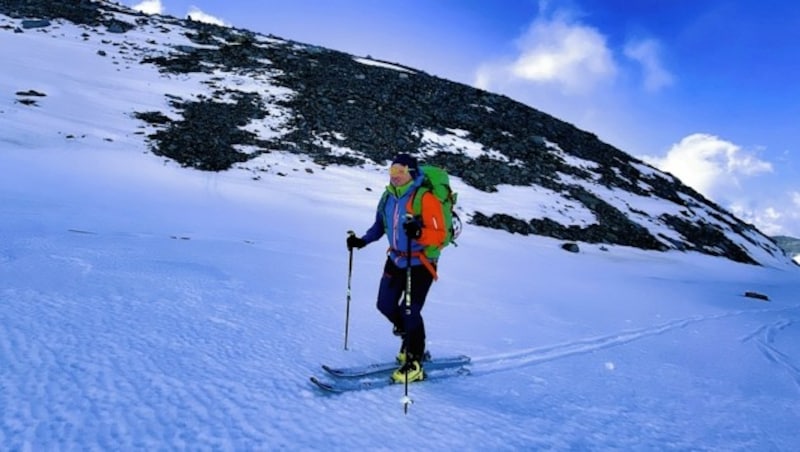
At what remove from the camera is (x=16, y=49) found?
105ft

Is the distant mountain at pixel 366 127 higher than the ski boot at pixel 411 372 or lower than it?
higher

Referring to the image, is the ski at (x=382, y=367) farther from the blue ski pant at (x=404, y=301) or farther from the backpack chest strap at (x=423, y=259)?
the backpack chest strap at (x=423, y=259)

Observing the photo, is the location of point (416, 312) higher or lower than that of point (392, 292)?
lower

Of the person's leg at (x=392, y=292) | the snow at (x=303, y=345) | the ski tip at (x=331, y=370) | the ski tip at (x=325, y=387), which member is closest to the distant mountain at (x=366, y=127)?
the snow at (x=303, y=345)

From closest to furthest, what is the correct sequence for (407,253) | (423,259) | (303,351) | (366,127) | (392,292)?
(407,253), (423,259), (392,292), (303,351), (366,127)

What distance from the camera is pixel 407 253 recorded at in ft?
14.7

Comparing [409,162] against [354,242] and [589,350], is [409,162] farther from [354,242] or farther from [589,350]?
[589,350]

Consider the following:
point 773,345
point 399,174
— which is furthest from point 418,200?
point 773,345

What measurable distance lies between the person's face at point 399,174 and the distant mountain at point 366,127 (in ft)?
61.4

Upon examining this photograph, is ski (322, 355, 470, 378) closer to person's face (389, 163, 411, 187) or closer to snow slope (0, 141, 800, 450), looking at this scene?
snow slope (0, 141, 800, 450)

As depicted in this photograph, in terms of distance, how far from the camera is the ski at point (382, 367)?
4504mm

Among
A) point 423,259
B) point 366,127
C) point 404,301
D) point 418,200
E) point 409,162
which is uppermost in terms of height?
point 366,127

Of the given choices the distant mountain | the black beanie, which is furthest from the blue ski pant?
the distant mountain

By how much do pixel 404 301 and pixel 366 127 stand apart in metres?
29.3
